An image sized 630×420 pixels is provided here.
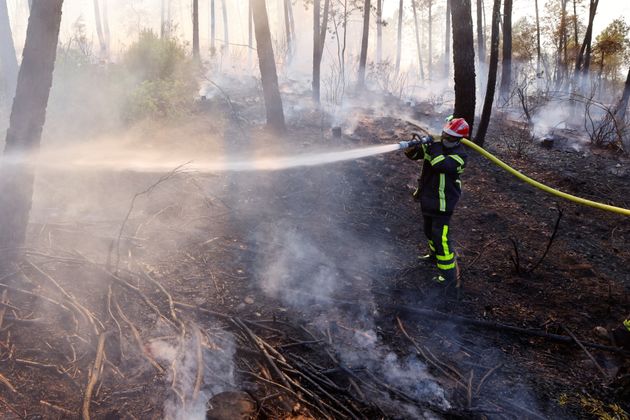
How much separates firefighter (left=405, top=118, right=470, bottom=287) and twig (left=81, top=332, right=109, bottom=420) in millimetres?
3518

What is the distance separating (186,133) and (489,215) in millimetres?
6323

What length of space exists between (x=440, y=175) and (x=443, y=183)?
10 centimetres

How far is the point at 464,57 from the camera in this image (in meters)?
8.38

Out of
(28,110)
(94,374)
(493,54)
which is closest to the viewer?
(94,374)

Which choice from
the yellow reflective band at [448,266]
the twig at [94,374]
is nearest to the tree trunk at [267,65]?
the yellow reflective band at [448,266]

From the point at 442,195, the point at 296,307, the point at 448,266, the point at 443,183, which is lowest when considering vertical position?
the point at 296,307

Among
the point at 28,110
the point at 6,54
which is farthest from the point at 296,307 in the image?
the point at 6,54

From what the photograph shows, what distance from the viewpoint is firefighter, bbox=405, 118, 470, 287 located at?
15.2 feet

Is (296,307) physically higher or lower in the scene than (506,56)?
lower

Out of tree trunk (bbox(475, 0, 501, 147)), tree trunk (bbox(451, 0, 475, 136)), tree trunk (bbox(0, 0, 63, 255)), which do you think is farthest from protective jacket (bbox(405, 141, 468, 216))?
tree trunk (bbox(475, 0, 501, 147))

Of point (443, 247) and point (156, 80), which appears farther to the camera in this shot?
point (156, 80)

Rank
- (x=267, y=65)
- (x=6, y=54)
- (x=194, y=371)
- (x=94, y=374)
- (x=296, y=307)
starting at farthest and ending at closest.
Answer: (x=6, y=54)
(x=267, y=65)
(x=296, y=307)
(x=194, y=371)
(x=94, y=374)

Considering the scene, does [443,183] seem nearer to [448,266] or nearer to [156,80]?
[448,266]

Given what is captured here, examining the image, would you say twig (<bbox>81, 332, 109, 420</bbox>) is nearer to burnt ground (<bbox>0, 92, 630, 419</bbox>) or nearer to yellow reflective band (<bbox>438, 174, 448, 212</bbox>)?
burnt ground (<bbox>0, 92, 630, 419</bbox>)
